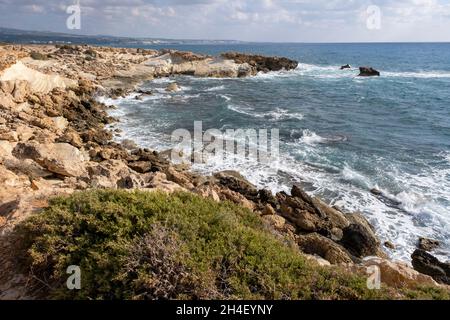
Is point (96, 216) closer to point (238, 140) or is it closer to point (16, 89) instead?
point (238, 140)

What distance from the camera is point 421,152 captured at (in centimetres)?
2111

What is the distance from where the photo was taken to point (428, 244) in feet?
40.7

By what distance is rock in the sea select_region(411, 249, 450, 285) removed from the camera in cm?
1052

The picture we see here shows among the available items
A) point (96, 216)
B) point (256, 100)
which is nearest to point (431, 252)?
point (96, 216)

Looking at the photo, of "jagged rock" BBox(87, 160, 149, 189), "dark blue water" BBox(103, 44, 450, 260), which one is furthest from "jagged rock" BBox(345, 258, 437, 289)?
"jagged rock" BBox(87, 160, 149, 189)

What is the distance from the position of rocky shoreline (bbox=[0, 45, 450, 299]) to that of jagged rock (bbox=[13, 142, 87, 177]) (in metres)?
0.04

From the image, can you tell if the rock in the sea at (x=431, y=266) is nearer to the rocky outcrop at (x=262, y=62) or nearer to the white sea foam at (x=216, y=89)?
the white sea foam at (x=216, y=89)

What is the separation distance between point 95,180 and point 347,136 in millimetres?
18722

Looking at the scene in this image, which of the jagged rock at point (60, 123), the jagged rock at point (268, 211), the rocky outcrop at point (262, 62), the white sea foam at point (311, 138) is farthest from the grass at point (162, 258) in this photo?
the rocky outcrop at point (262, 62)

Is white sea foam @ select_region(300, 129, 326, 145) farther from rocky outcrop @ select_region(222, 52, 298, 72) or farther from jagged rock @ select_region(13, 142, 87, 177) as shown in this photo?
rocky outcrop @ select_region(222, 52, 298, 72)

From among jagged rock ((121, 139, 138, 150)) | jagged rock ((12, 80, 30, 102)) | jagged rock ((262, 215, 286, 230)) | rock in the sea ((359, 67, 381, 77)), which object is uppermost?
rock in the sea ((359, 67, 381, 77))

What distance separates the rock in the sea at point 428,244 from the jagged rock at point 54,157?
40.1 ft

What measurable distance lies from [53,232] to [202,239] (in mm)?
2495

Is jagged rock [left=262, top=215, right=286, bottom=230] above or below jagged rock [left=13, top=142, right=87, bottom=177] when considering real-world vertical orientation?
below
